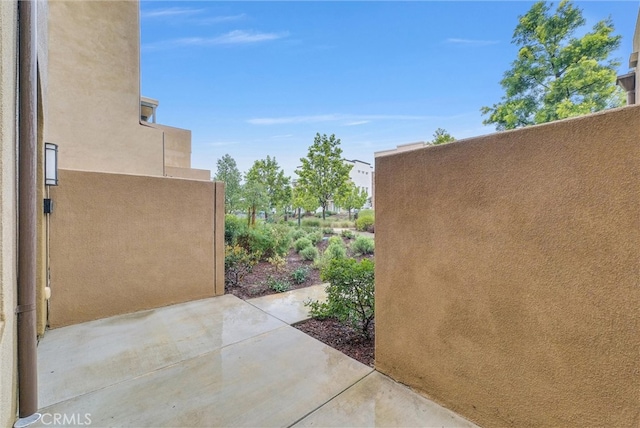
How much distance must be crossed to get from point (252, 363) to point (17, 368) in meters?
1.83

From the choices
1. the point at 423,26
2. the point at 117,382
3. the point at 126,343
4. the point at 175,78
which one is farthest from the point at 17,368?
the point at 175,78

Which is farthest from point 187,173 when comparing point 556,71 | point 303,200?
point 556,71

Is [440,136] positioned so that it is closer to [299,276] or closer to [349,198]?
[349,198]

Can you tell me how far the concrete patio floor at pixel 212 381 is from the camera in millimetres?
2084

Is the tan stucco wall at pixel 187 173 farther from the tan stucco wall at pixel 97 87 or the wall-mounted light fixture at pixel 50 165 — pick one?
the wall-mounted light fixture at pixel 50 165

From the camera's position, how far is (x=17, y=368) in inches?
79.9

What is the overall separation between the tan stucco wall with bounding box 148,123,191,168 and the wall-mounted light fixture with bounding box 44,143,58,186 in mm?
12396

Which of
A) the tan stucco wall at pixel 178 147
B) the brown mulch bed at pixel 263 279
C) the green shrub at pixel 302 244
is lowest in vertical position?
the brown mulch bed at pixel 263 279

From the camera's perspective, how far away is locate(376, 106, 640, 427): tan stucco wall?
4.73ft

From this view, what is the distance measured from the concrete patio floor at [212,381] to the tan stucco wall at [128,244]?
0.49 meters

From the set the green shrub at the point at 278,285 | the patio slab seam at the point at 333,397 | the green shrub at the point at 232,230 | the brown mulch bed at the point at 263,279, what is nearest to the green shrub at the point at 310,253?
the brown mulch bed at the point at 263,279

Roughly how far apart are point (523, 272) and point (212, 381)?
109 inches

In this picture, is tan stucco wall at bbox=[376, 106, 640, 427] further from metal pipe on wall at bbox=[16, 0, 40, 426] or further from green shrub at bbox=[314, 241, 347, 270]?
green shrub at bbox=[314, 241, 347, 270]

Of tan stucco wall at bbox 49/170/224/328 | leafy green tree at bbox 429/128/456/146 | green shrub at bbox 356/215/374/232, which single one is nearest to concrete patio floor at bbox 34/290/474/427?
tan stucco wall at bbox 49/170/224/328
